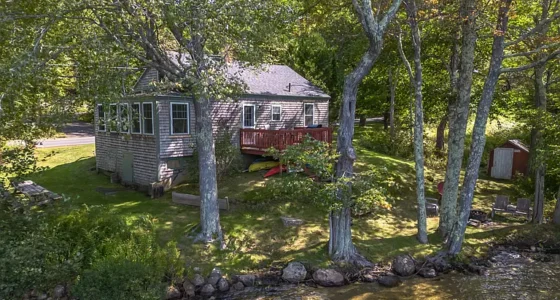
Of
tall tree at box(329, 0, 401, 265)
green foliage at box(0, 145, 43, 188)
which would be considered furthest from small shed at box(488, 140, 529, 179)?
green foliage at box(0, 145, 43, 188)

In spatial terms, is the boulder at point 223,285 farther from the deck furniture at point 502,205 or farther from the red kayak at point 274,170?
the deck furniture at point 502,205

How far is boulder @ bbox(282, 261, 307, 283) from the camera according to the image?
11344 mm

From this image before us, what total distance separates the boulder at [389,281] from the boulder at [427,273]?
2.91 feet

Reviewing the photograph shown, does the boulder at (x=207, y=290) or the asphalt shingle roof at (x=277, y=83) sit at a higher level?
the asphalt shingle roof at (x=277, y=83)

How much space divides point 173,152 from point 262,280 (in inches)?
341

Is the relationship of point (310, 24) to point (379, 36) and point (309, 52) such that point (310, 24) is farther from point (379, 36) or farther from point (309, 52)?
point (309, 52)

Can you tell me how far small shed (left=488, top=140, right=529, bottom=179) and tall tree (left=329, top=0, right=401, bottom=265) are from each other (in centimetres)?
1401

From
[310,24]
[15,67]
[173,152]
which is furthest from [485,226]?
[15,67]

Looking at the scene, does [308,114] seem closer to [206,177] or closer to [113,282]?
[206,177]

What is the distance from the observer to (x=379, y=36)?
11195 mm

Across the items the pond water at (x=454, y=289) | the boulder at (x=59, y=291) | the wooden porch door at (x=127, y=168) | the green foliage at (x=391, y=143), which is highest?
the green foliage at (x=391, y=143)

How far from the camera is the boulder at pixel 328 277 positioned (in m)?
11.2

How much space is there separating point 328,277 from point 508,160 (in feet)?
51.8

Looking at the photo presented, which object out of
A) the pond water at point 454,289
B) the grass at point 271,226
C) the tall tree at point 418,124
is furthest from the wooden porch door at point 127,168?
the tall tree at point 418,124
